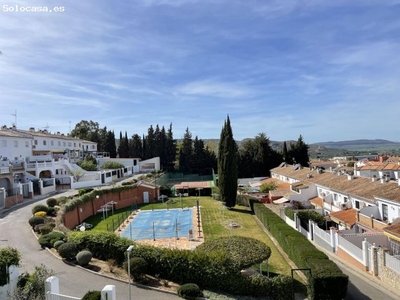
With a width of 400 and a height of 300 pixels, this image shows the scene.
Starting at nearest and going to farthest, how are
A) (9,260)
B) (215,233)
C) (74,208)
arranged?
(9,260)
(215,233)
(74,208)

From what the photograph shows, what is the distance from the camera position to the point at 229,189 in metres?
41.8

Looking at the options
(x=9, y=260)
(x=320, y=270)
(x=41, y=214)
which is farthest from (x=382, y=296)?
(x=41, y=214)

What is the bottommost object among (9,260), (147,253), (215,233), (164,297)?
(215,233)

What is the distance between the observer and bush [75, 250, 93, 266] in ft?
53.8

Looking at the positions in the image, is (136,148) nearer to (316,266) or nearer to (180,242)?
(180,242)

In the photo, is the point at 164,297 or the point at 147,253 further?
the point at 147,253

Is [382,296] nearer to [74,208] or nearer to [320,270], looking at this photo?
[320,270]

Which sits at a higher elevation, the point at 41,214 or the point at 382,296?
the point at 41,214

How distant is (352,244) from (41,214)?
24.1m

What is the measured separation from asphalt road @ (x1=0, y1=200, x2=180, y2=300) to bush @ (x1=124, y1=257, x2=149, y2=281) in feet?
1.74

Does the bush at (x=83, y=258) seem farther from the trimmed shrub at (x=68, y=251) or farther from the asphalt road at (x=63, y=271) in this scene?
the trimmed shrub at (x=68, y=251)

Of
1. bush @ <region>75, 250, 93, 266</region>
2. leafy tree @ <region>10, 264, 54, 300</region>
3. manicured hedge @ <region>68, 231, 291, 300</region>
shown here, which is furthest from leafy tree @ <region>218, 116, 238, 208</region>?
leafy tree @ <region>10, 264, 54, 300</region>

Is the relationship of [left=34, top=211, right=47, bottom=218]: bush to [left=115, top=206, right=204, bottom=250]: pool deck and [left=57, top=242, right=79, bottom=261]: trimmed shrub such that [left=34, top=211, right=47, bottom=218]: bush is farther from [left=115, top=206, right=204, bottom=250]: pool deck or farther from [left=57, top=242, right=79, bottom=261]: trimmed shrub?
[left=57, top=242, right=79, bottom=261]: trimmed shrub

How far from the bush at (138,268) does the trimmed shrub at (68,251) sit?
411 centimetres
